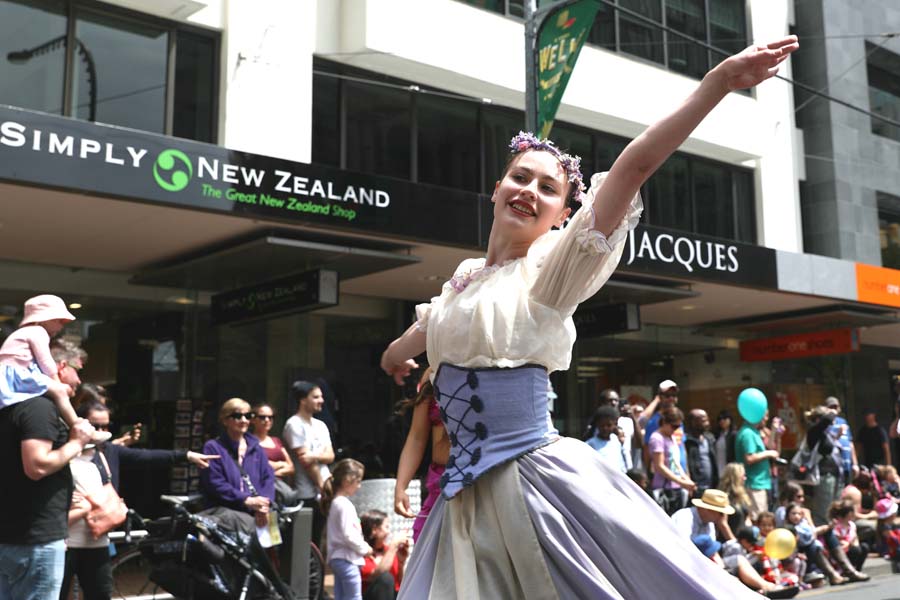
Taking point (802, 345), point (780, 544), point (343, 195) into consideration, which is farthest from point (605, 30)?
point (780, 544)

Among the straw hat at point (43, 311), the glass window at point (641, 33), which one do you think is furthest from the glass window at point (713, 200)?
the straw hat at point (43, 311)

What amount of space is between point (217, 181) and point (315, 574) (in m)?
3.97

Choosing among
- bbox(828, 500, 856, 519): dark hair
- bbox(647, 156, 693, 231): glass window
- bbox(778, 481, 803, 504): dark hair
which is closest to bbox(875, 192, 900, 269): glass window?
bbox(647, 156, 693, 231): glass window

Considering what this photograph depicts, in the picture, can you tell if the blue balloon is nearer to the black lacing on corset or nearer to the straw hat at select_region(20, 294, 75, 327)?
the straw hat at select_region(20, 294, 75, 327)

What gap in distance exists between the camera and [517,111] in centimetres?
1612

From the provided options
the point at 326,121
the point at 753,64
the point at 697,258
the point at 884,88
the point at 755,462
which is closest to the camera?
the point at 753,64

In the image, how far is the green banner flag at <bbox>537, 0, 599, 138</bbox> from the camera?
10.4 meters

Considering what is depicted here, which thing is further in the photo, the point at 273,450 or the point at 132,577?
the point at 273,450

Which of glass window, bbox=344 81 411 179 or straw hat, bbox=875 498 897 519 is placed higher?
glass window, bbox=344 81 411 179

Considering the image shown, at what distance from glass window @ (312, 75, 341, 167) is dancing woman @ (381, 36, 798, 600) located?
36.3ft

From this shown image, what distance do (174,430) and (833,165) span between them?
13.4 m

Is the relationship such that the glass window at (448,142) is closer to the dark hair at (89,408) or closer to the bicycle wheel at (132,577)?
the bicycle wheel at (132,577)

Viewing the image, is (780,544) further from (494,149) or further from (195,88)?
(195,88)

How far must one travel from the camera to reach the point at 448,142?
15.3 meters
